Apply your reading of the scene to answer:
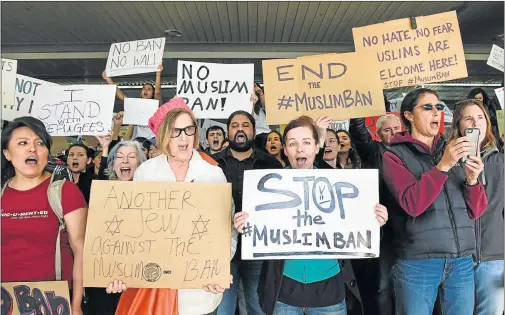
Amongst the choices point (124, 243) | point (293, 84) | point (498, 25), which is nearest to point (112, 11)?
point (293, 84)

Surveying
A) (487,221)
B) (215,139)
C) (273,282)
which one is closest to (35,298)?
(273,282)

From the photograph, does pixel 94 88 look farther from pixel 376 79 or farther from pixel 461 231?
pixel 461 231

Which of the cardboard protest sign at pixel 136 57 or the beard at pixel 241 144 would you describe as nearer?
the beard at pixel 241 144

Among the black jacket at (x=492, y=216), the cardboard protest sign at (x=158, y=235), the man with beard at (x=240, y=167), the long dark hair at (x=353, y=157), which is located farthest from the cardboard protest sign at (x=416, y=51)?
the cardboard protest sign at (x=158, y=235)

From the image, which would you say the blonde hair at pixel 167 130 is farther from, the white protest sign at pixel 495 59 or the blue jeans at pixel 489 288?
the white protest sign at pixel 495 59

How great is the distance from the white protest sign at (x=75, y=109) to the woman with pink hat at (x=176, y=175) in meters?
1.42

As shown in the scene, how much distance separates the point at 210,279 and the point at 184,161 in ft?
2.06

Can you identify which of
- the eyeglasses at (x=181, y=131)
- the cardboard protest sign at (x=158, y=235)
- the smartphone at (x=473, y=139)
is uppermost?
the eyeglasses at (x=181, y=131)

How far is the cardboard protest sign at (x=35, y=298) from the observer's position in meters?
2.25

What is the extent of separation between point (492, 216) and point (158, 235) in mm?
1951

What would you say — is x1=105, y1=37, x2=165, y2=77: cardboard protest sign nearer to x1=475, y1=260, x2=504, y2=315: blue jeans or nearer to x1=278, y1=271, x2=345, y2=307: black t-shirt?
x1=278, y1=271, x2=345, y2=307: black t-shirt

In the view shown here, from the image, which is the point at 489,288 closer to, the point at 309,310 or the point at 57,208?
the point at 309,310

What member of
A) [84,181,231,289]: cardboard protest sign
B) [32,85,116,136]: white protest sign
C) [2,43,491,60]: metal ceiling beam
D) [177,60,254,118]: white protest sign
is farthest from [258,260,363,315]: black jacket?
[2,43,491,60]: metal ceiling beam

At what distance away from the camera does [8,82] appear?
3.61 metres
